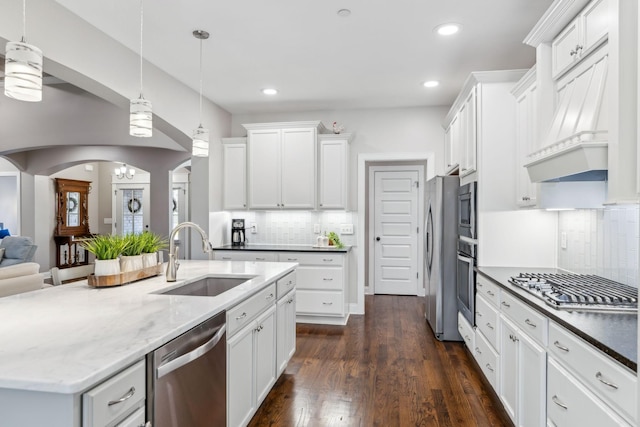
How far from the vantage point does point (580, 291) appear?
1995 mm

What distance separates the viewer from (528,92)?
287 centimetres

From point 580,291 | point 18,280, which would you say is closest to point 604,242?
point 580,291

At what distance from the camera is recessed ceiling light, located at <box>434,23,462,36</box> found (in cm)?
283

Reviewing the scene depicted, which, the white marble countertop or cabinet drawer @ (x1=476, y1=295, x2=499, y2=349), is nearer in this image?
the white marble countertop

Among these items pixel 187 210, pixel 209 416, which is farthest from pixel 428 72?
pixel 187 210

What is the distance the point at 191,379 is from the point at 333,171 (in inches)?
139

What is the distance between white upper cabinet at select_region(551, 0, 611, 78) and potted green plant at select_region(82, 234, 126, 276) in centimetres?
274

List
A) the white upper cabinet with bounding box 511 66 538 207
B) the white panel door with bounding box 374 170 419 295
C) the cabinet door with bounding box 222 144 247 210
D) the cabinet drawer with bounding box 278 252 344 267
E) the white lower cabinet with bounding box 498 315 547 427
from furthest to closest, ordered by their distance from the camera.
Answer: the white panel door with bounding box 374 170 419 295
the cabinet door with bounding box 222 144 247 210
the cabinet drawer with bounding box 278 252 344 267
the white upper cabinet with bounding box 511 66 538 207
the white lower cabinet with bounding box 498 315 547 427

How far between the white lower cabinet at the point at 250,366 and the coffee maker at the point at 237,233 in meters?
2.60

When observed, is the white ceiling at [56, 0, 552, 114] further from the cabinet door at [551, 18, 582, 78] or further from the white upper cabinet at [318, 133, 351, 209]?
the white upper cabinet at [318, 133, 351, 209]

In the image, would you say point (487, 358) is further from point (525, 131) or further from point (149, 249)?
point (149, 249)

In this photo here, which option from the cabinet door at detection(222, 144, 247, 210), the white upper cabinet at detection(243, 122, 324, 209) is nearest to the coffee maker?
the cabinet door at detection(222, 144, 247, 210)

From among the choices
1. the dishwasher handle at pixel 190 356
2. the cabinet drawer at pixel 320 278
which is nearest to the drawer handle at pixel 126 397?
the dishwasher handle at pixel 190 356

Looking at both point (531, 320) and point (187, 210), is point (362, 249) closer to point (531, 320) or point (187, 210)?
point (531, 320)
